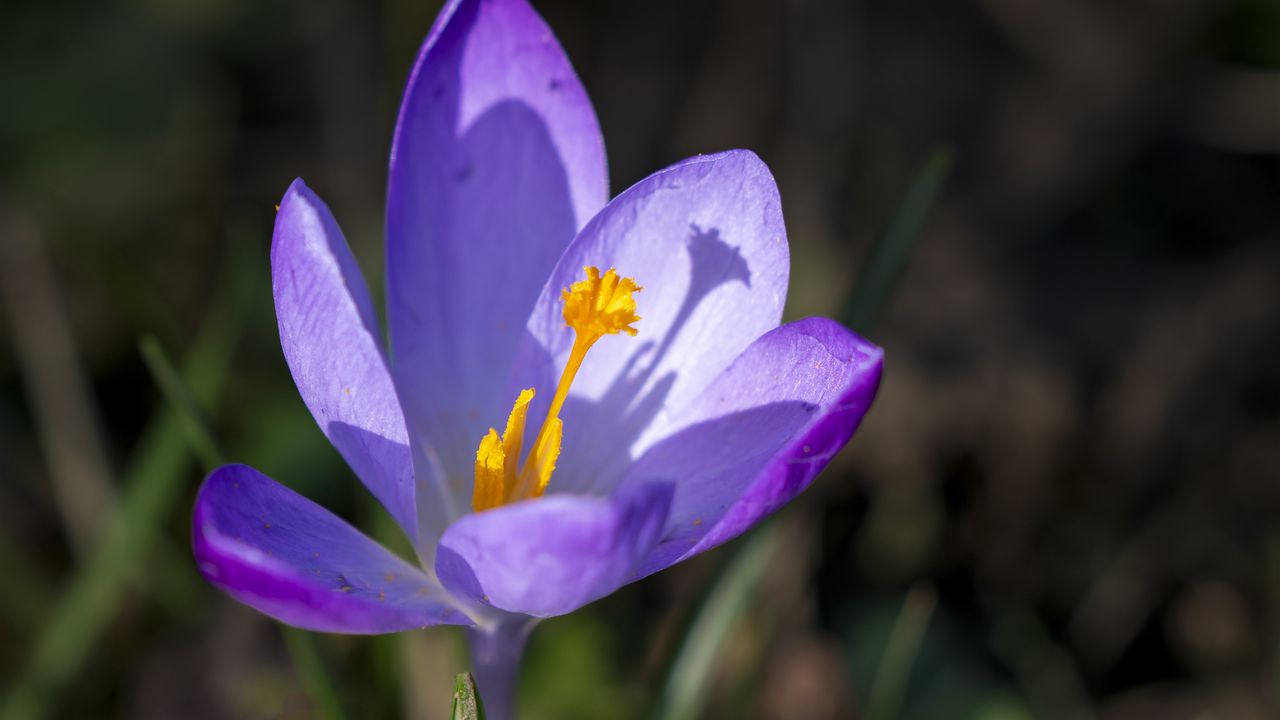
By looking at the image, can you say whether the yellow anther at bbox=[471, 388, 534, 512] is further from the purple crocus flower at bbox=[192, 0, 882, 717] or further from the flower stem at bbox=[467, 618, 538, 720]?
the flower stem at bbox=[467, 618, 538, 720]

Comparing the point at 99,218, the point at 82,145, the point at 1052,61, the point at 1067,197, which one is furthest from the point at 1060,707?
the point at 82,145

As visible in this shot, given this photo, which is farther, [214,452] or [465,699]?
[214,452]

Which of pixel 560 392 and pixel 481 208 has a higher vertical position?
pixel 481 208

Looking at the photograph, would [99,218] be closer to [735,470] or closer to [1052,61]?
[735,470]

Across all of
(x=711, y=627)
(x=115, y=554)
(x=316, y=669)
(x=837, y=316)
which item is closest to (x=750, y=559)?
(x=711, y=627)

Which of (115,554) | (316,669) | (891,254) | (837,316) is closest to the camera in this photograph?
(316,669)

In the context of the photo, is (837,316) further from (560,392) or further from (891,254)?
(560,392)

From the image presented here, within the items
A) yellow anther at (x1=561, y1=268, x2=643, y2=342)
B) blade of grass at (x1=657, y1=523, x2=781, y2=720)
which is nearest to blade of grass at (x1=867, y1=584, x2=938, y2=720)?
blade of grass at (x1=657, y1=523, x2=781, y2=720)
